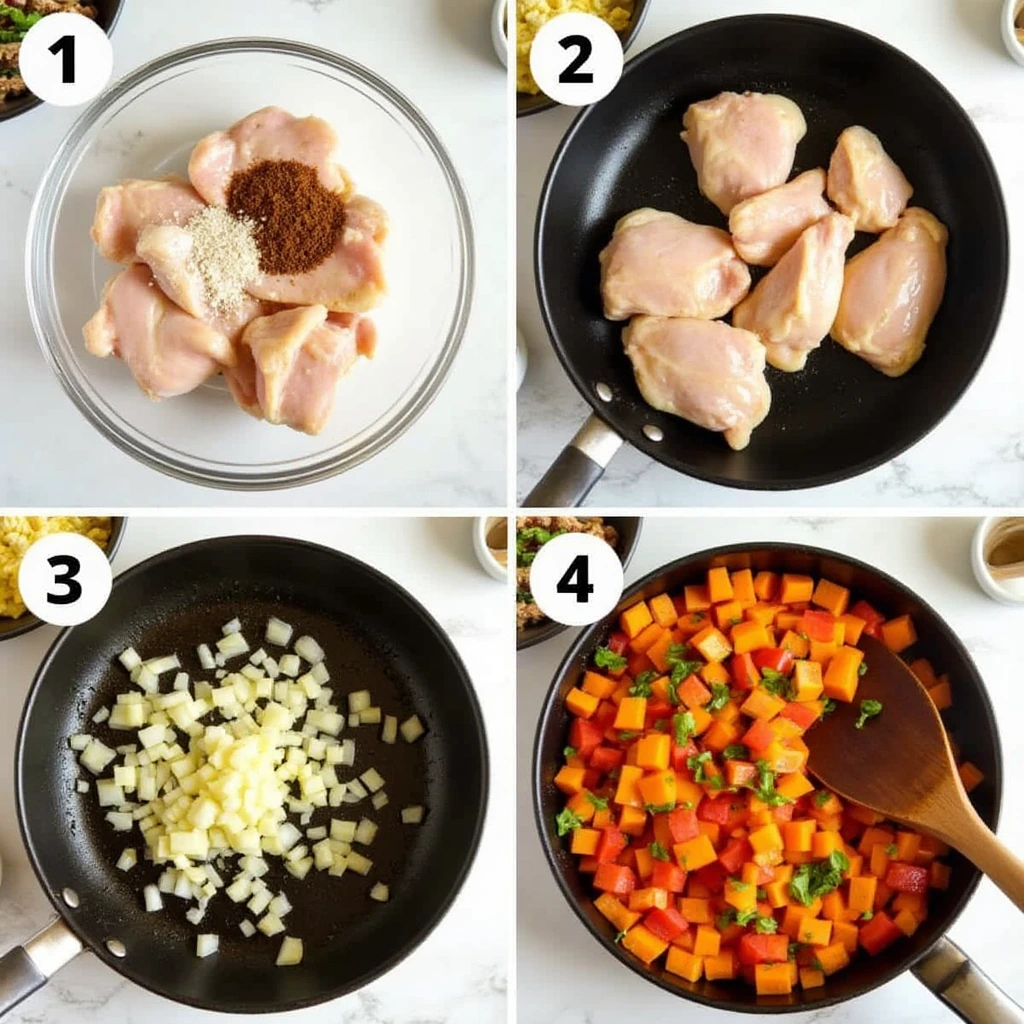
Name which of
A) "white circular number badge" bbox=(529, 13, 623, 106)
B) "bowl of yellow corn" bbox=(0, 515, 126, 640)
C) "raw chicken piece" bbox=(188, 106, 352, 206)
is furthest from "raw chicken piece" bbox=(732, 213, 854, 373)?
"bowl of yellow corn" bbox=(0, 515, 126, 640)

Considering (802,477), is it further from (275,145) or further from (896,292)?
(275,145)

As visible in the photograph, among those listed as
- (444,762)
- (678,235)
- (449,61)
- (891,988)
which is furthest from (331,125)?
(891,988)

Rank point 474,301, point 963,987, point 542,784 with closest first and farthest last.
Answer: point 963,987, point 542,784, point 474,301

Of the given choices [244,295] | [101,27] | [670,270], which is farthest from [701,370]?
[101,27]

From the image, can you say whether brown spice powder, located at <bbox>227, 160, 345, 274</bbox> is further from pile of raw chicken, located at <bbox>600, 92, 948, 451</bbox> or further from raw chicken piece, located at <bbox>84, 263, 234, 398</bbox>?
pile of raw chicken, located at <bbox>600, 92, 948, 451</bbox>

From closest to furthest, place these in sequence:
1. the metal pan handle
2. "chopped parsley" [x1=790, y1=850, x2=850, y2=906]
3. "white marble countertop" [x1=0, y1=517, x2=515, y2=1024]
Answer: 1. the metal pan handle
2. "chopped parsley" [x1=790, y1=850, x2=850, y2=906]
3. "white marble countertop" [x1=0, y1=517, x2=515, y2=1024]

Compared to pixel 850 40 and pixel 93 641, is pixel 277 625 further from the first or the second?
pixel 850 40

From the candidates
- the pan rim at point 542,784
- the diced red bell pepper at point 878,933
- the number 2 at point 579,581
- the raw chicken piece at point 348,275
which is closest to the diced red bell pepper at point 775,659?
the pan rim at point 542,784
